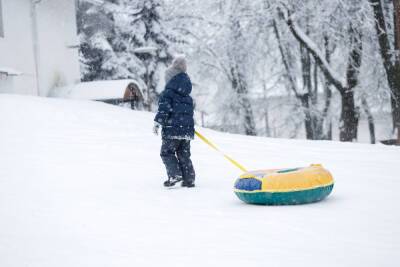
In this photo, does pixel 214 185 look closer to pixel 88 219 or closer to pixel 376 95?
pixel 88 219

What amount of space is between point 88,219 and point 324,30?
14.8 metres

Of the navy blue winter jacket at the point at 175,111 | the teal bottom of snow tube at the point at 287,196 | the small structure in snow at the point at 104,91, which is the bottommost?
the teal bottom of snow tube at the point at 287,196

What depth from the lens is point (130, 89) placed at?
1994 cm

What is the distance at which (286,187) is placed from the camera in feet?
18.5

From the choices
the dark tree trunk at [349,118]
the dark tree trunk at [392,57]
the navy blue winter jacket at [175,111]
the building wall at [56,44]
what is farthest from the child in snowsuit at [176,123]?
the building wall at [56,44]

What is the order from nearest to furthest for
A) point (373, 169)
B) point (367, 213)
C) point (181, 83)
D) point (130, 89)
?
point (367, 213), point (181, 83), point (373, 169), point (130, 89)

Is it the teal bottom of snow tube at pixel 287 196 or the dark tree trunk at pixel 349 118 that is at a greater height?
the teal bottom of snow tube at pixel 287 196

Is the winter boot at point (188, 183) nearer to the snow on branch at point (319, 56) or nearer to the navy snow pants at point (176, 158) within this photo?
the navy snow pants at point (176, 158)

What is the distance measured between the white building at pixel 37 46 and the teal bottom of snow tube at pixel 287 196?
39.4ft

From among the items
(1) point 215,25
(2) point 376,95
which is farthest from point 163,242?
(1) point 215,25

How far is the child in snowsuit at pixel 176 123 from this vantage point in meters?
7.15

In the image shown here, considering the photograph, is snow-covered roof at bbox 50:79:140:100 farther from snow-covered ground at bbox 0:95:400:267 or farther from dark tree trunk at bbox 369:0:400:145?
dark tree trunk at bbox 369:0:400:145

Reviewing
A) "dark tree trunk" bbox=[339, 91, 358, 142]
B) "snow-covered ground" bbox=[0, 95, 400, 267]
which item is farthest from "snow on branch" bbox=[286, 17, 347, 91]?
"snow-covered ground" bbox=[0, 95, 400, 267]

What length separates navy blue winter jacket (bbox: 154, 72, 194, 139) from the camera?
7137 millimetres
